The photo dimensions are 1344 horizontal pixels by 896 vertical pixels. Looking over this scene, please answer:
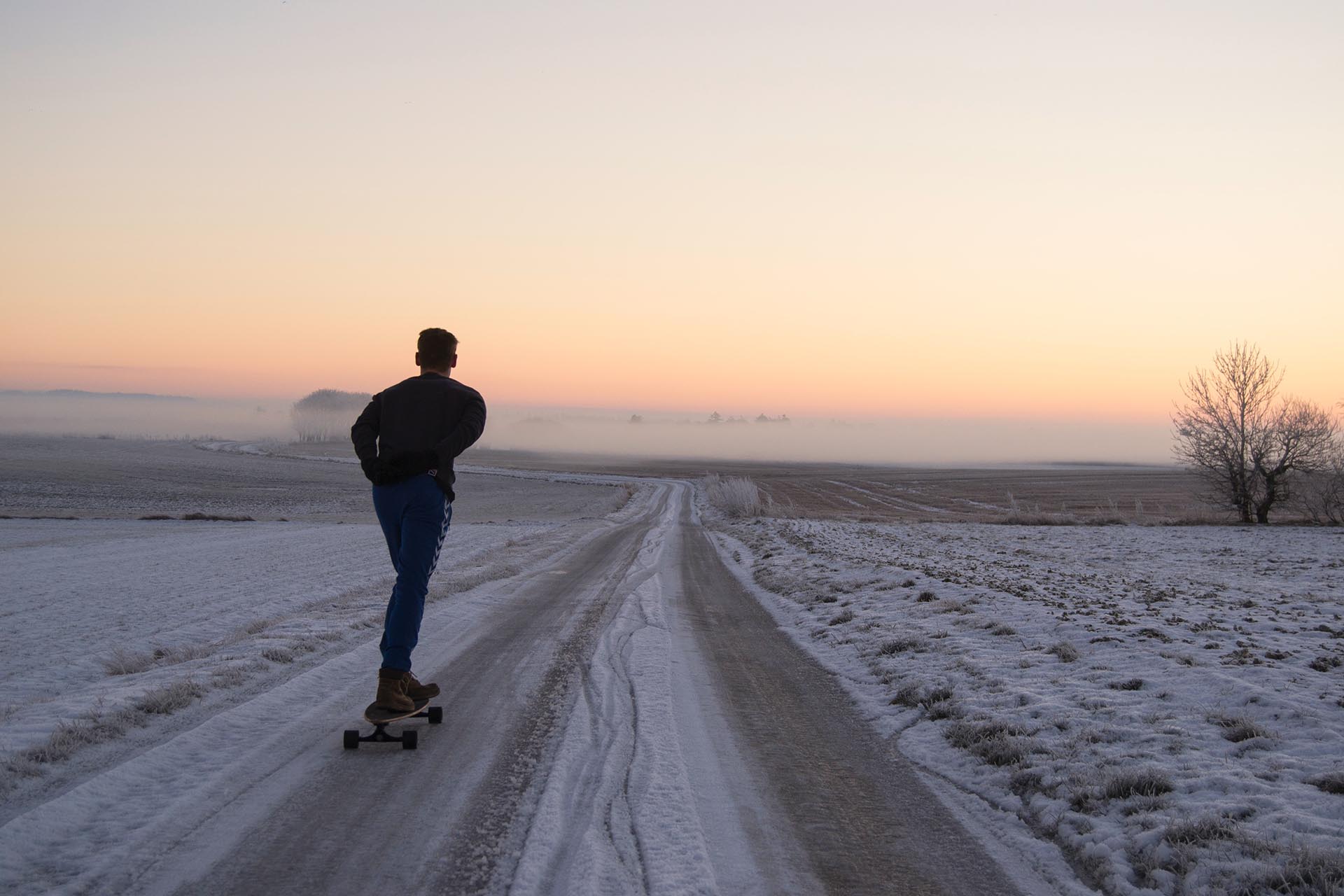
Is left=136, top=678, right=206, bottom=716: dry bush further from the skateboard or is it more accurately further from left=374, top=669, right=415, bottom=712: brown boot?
left=374, top=669, right=415, bottom=712: brown boot

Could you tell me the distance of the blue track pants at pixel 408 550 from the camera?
→ 497cm

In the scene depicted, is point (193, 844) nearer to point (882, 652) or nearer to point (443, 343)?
point (443, 343)

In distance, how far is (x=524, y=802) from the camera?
391 centimetres

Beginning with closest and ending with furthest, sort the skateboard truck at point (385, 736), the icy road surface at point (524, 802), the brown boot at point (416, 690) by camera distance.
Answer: the icy road surface at point (524, 802), the skateboard truck at point (385, 736), the brown boot at point (416, 690)

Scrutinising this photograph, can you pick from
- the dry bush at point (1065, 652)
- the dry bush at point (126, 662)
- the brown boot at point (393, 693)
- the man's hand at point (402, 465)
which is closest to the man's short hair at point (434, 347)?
the man's hand at point (402, 465)

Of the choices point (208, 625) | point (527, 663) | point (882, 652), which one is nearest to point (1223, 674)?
point (882, 652)

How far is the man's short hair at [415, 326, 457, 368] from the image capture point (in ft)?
17.4

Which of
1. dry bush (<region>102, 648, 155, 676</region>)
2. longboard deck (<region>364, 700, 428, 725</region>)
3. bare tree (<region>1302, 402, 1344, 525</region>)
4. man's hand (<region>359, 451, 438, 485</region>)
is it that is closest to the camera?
longboard deck (<region>364, 700, 428, 725</region>)

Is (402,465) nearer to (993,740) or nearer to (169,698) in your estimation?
(169,698)

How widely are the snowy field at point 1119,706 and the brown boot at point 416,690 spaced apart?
126 inches

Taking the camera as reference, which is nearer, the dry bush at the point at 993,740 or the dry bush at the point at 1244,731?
the dry bush at the point at 993,740

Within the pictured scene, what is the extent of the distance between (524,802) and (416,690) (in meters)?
1.68

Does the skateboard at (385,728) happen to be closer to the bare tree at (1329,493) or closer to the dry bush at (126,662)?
the dry bush at (126,662)

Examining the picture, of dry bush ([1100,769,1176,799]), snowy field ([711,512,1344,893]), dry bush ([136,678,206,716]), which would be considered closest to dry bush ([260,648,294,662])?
dry bush ([136,678,206,716])
